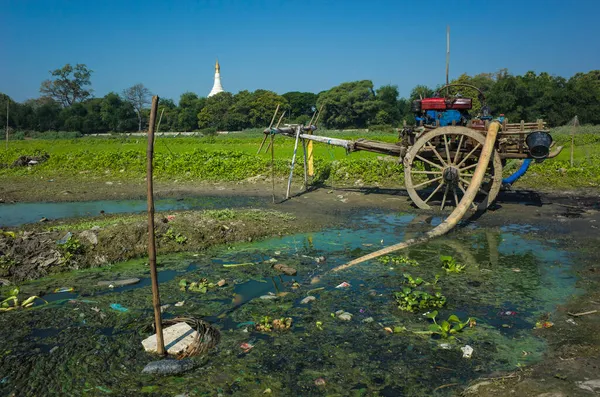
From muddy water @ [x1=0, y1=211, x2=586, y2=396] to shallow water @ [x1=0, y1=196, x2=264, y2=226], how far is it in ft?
16.5

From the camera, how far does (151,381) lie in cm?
397

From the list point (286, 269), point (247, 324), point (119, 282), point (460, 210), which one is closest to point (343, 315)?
point (247, 324)

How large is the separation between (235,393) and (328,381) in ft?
2.74

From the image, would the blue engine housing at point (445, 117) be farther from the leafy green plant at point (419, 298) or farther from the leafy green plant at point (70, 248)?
the leafy green plant at point (70, 248)

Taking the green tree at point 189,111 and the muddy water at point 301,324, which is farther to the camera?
the green tree at point 189,111

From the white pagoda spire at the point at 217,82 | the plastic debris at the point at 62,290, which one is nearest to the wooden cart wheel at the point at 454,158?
the plastic debris at the point at 62,290

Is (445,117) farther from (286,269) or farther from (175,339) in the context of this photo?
(175,339)

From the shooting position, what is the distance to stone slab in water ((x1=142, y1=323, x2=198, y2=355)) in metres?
4.39

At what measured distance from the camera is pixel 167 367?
13.4 feet

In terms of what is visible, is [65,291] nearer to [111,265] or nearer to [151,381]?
[111,265]

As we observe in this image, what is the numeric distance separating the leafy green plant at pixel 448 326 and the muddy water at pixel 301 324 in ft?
0.26

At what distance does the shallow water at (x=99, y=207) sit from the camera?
38.0ft

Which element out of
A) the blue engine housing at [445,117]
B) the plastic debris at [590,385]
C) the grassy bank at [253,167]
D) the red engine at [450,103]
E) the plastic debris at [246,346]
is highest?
the red engine at [450,103]

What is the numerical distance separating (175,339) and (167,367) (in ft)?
1.46
